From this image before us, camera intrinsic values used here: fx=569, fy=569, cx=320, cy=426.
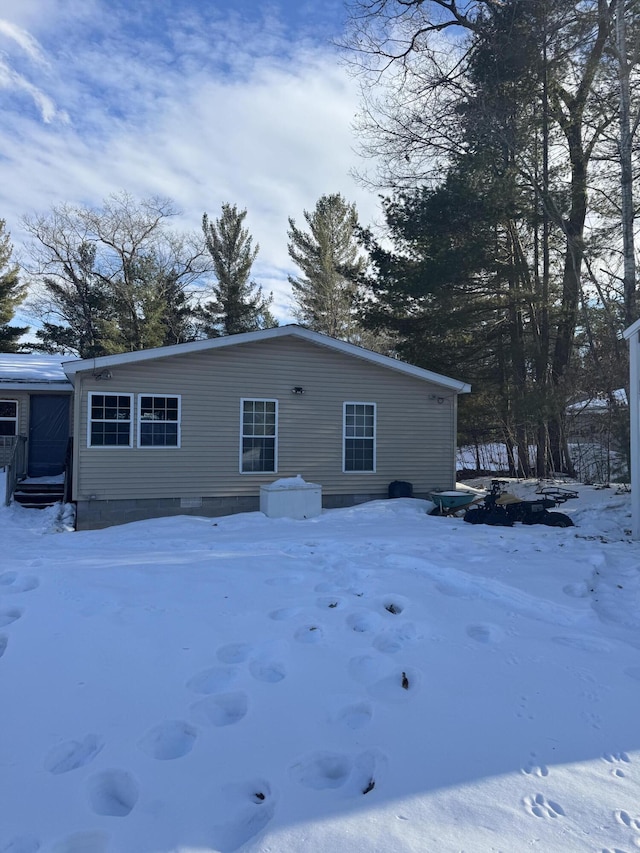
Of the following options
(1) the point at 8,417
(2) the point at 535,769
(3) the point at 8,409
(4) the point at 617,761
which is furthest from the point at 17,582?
(3) the point at 8,409

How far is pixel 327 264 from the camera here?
2797cm

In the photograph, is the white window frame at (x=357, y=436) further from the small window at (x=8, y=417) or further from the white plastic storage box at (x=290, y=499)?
the small window at (x=8, y=417)

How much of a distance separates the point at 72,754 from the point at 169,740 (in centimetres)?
43

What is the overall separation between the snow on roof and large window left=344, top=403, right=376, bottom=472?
267 inches

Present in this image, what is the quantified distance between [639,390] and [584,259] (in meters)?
9.76

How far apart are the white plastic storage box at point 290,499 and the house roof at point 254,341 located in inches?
110

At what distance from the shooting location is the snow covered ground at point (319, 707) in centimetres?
215

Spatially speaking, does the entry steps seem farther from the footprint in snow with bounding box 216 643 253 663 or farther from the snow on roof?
the footprint in snow with bounding box 216 643 253 663

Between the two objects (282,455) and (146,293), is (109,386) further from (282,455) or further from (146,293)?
(146,293)

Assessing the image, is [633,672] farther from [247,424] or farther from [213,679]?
[247,424]

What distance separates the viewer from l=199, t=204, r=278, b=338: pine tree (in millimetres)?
27703

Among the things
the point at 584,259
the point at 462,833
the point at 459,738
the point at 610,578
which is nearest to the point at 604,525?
the point at 610,578

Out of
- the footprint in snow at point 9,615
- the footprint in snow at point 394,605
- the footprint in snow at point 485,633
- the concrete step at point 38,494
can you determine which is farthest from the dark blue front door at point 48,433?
the footprint in snow at point 485,633

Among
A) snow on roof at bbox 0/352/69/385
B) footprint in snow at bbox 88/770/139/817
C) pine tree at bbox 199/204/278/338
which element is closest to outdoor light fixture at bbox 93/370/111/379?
snow on roof at bbox 0/352/69/385
